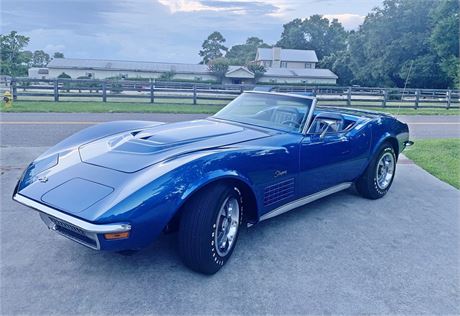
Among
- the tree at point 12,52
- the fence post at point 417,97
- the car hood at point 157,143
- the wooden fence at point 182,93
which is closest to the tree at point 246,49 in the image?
the tree at point 12,52

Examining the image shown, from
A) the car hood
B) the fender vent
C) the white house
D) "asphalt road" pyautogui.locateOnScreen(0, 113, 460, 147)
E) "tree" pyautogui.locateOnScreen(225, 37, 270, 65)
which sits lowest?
"asphalt road" pyautogui.locateOnScreen(0, 113, 460, 147)

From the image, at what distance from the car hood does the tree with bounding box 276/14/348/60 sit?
3999 inches

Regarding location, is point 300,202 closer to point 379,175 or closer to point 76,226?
point 379,175

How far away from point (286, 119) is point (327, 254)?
1512 millimetres

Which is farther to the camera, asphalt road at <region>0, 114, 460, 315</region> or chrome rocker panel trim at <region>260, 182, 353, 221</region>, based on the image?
chrome rocker panel trim at <region>260, 182, 353, 221</region>

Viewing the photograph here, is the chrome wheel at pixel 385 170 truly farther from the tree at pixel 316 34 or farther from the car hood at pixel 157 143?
the tree at pixel 316 34

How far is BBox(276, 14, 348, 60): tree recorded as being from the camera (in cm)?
10150

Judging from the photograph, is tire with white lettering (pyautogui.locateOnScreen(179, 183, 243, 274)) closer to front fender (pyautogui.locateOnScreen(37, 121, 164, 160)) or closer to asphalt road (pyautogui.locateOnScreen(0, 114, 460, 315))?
asphalt road (pyautogui.locateOnScreen(0, 114, 460, 315))

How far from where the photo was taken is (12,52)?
3462cm

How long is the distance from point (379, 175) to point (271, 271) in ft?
8.79

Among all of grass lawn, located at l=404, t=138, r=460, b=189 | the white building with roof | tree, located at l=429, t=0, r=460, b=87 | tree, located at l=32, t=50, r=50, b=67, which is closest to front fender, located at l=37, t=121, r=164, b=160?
grass lawn, located at l=404, t=138, r=460, b=189

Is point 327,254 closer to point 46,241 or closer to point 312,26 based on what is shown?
point 46,241

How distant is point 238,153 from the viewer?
318 centimetres

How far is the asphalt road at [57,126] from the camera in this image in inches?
324
